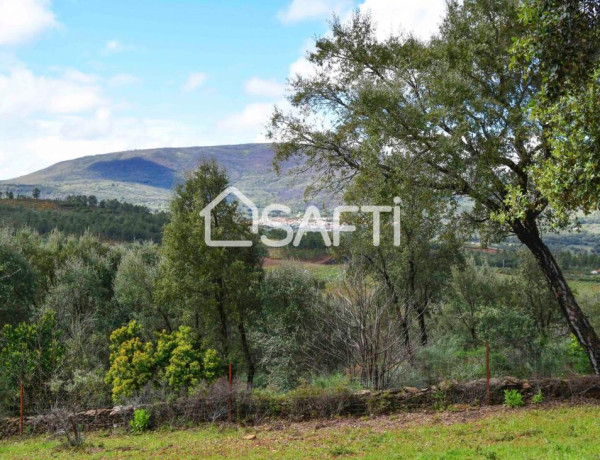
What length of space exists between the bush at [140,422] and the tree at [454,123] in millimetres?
9506

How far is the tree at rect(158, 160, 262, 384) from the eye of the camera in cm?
2478

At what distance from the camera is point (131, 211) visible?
109938mm

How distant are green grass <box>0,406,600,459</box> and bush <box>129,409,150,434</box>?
38 centimetres

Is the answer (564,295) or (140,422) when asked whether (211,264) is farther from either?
(564,295)

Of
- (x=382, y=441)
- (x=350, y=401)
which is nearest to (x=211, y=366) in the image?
(x=350, y=401)

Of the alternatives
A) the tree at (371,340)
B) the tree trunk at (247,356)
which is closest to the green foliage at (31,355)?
the tree trunk at (247,356)

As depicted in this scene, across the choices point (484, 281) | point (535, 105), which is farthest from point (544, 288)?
point (535, 105)

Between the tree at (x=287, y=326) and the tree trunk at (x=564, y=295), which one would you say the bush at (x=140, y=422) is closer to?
the tree at (x=287, y=326)

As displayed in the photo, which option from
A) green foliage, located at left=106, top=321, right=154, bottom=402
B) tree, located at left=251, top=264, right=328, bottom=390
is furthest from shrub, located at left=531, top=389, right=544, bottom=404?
green foliage, located at left=106, top=321, right=154, bottom=402

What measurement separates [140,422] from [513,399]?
10529 mm

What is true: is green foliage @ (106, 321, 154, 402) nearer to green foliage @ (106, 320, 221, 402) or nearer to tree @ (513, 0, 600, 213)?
green foliage @ (106, 320, 221, 402)

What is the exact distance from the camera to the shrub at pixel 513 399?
13215mm

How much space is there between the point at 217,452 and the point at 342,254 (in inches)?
618

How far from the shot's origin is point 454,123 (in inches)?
553
